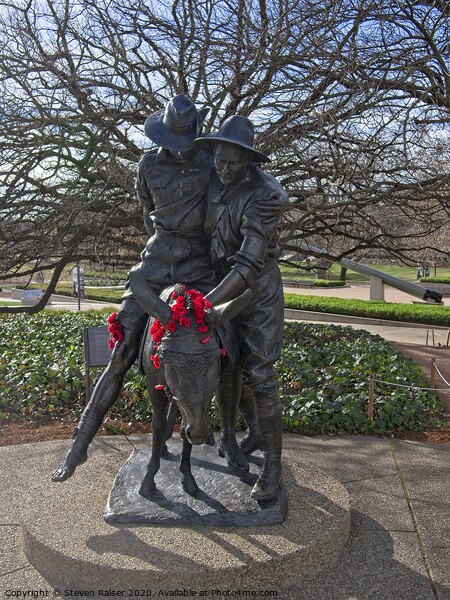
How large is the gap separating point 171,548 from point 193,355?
1179 mm

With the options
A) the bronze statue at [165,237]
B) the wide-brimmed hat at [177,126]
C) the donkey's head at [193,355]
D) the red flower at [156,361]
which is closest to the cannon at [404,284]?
the bronze statue at [165,237]

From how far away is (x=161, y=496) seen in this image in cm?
397

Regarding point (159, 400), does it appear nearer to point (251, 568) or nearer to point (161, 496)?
point (161, 496)

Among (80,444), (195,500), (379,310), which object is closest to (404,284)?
(379,310)

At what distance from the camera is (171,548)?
3.38m

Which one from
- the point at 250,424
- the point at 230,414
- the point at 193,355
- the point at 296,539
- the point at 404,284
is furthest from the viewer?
the point at 404,284

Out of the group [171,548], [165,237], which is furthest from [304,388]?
[171,548]

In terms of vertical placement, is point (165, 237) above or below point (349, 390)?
above

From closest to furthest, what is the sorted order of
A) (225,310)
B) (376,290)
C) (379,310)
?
(225,310) → (379,310) → (376,290)

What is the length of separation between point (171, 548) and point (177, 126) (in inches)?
103

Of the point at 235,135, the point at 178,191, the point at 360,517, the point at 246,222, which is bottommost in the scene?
the point at 360,517

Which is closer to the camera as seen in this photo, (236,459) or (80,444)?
(80,444)

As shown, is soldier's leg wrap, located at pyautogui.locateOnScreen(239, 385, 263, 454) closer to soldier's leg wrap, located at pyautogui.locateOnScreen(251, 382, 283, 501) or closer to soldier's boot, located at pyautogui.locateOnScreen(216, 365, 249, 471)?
soldier's boot, located at pyautogui.locateOnScreen(216, 365, 249, 471)

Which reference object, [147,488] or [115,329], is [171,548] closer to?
[147,488]
